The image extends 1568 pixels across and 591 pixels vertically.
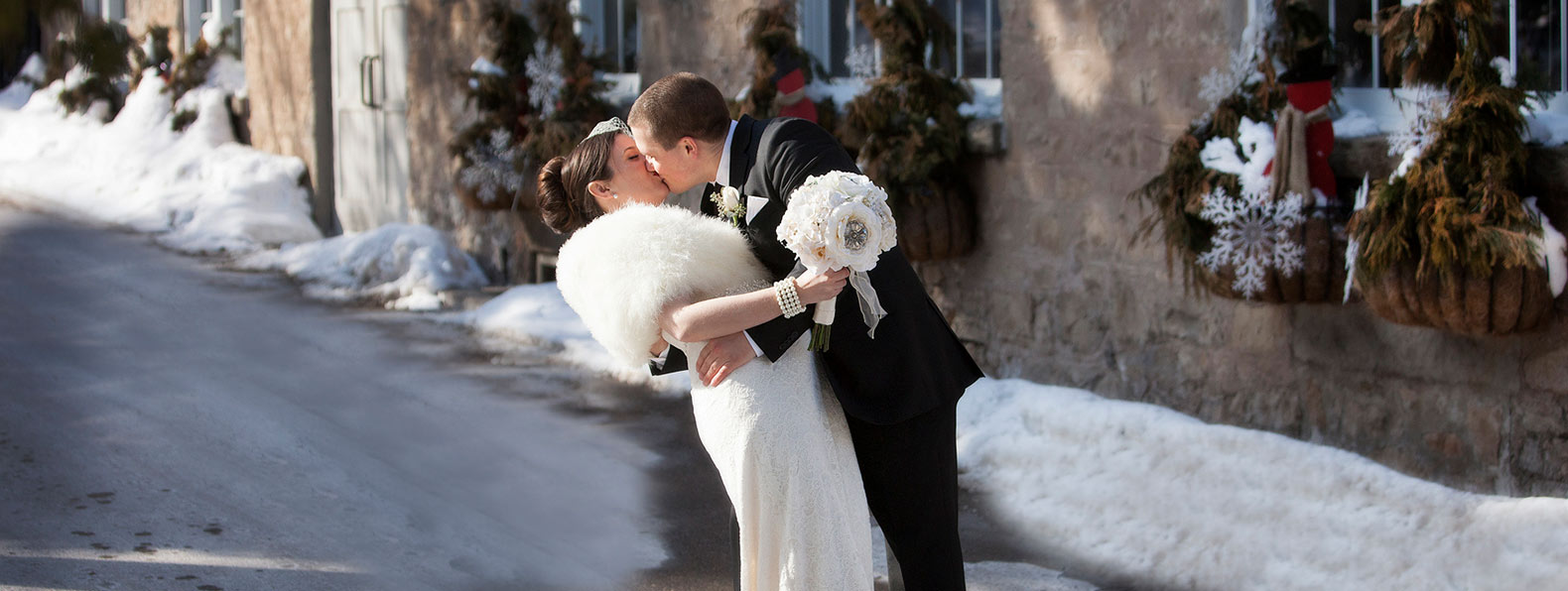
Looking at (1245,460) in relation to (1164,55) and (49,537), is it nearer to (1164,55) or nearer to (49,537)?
(1164,55)

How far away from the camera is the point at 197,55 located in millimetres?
14648

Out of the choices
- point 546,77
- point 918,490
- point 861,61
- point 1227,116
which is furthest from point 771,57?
point 918,490

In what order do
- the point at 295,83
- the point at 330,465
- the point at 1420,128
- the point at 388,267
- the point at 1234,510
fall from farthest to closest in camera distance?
the point at 295,83 → the point at 388,267 → the point at 330,465 → the point at 1234,510 → the point at 1420,128

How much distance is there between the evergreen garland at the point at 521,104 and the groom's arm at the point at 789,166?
5659 millimetres

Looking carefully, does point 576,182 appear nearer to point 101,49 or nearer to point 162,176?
point 101,49

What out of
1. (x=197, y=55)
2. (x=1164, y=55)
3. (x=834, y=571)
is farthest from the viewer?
(x=197, y=55)

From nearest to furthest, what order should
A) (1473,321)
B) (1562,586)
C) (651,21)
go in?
(1562,586)
(1473,321)
(651,21)

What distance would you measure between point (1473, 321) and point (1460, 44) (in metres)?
0.78

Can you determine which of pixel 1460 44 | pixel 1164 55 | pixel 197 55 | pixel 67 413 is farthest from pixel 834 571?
pixel 197 55

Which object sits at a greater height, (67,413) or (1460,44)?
(1460,44)

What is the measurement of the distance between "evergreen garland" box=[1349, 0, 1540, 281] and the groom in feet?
6.16

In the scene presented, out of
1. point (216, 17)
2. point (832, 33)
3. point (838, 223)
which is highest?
point (216, 17)

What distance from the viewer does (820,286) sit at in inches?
99.8

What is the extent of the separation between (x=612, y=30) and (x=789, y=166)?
6.65 metres
